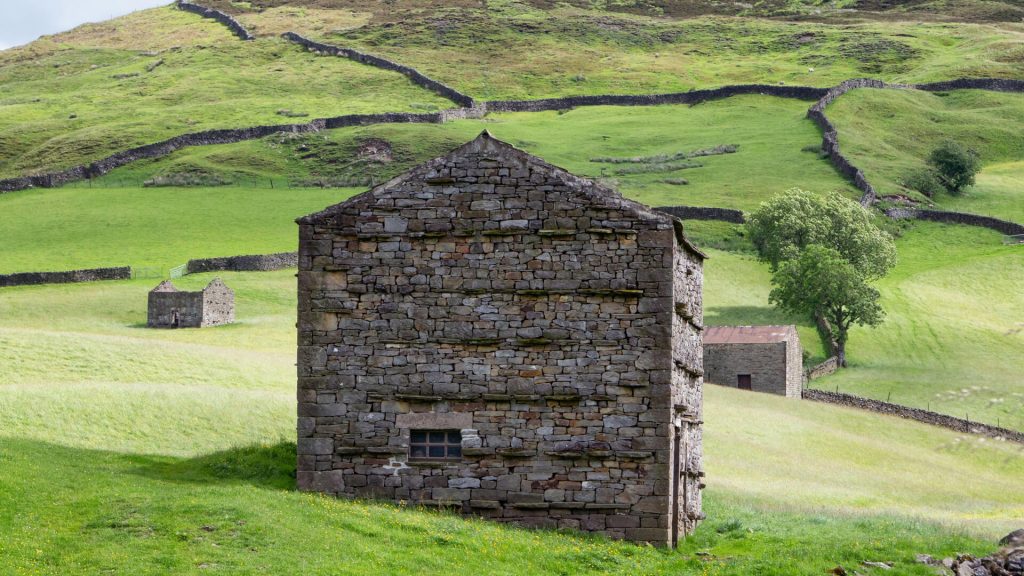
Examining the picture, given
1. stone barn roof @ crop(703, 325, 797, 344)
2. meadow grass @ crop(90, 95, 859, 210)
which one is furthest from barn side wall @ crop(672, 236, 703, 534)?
meadow grass @ crop(90, 95, 859, 210)

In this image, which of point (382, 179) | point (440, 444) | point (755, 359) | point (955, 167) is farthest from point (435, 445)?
point (955, 167)

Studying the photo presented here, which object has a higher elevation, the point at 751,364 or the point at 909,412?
the point at 751,364

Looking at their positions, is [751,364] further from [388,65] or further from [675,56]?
[675,56]

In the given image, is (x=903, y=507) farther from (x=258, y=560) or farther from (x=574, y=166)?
(x=574, y=166)

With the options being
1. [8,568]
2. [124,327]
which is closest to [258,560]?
[8,568]

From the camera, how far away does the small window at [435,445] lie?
1018 inches

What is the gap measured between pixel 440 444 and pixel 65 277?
Answer: 55974 millimetres

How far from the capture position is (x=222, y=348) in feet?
171

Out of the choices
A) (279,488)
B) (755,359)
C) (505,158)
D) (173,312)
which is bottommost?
(755,359)

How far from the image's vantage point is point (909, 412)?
61.4 metres

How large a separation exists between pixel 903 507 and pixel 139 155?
99766 millimetres

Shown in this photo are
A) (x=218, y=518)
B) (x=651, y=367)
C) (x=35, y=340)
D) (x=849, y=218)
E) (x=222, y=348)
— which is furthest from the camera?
(x=849, y=218)

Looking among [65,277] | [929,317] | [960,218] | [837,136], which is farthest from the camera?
[837,136]

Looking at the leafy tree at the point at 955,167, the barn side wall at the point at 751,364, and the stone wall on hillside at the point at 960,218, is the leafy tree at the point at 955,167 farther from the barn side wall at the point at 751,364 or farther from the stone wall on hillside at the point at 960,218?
the barn side wall at the point at 751,364
